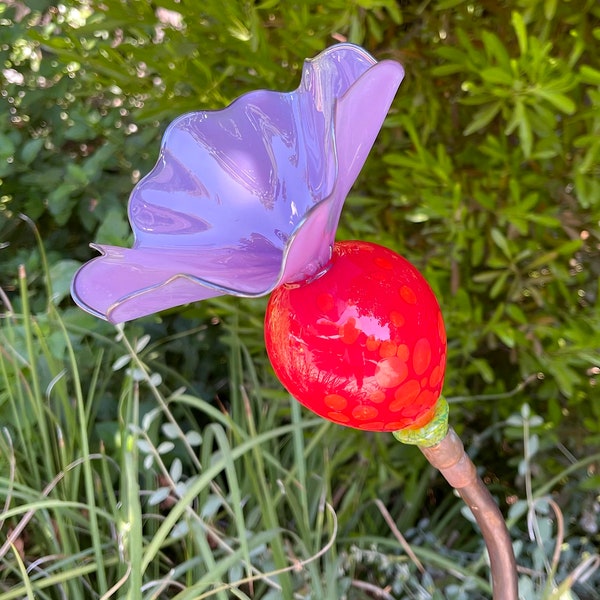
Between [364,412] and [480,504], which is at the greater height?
[364,412]

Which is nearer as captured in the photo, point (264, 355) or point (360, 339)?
point (360, 339)

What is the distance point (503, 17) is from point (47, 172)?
760 millimetres

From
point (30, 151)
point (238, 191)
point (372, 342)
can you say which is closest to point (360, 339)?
point (372, 342)

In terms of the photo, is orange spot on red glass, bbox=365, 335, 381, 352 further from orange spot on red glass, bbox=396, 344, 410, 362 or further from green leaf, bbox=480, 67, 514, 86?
green leaf, bbox=480, 67, 514, 86

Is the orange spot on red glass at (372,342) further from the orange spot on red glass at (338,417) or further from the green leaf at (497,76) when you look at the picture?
the green leaf at (497,76)

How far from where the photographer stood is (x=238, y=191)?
0.43 meters

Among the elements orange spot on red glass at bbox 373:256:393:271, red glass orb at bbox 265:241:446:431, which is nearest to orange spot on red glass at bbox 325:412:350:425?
red glass orb at bbox 265:241:446:431

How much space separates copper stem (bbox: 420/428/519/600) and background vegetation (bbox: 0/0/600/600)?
87mm

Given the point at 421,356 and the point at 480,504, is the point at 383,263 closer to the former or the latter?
the point at 421,356

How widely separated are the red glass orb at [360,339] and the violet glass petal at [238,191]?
0.08 feet

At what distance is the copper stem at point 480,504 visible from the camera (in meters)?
0.45

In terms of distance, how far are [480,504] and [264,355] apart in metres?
0.51

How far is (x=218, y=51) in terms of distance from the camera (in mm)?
726

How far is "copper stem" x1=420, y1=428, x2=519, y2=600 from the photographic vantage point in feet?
1.48
